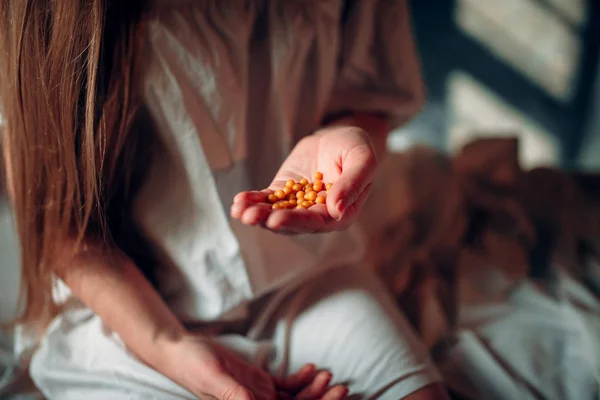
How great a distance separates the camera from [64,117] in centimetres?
43

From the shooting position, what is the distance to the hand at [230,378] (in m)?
0.45

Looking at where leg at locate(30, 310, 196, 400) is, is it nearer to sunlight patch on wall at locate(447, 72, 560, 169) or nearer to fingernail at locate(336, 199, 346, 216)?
fingernail at locate(336, 199, 346, 216)

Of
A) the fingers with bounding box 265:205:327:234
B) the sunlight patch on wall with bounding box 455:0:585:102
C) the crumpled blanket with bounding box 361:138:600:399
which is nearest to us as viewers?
the fingers with bounding box 265:205:327:234

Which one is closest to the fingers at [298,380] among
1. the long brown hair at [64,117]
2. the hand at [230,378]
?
the hand at [230,378]

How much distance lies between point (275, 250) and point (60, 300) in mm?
250

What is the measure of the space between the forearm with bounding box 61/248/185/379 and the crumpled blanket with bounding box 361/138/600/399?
0.33 m

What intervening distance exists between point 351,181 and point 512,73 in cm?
88

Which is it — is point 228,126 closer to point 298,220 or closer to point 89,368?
point 298,220

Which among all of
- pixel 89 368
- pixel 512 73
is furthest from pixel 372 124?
pixel 512 73

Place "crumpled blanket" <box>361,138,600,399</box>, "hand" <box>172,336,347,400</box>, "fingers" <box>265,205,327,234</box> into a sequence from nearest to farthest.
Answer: "fingers" <box>265,205,327,234</box> < "hand" <box>172,336,347,400</box> < "crumpled blanket" <box>361,138,600,399</box>

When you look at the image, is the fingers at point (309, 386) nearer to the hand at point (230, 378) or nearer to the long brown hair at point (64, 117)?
the hand at point (230, 378)

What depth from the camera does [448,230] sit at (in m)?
0.83

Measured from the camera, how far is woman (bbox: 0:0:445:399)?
43 cm

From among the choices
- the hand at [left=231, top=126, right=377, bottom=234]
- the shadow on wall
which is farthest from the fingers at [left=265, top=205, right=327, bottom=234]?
the shadow on wall
